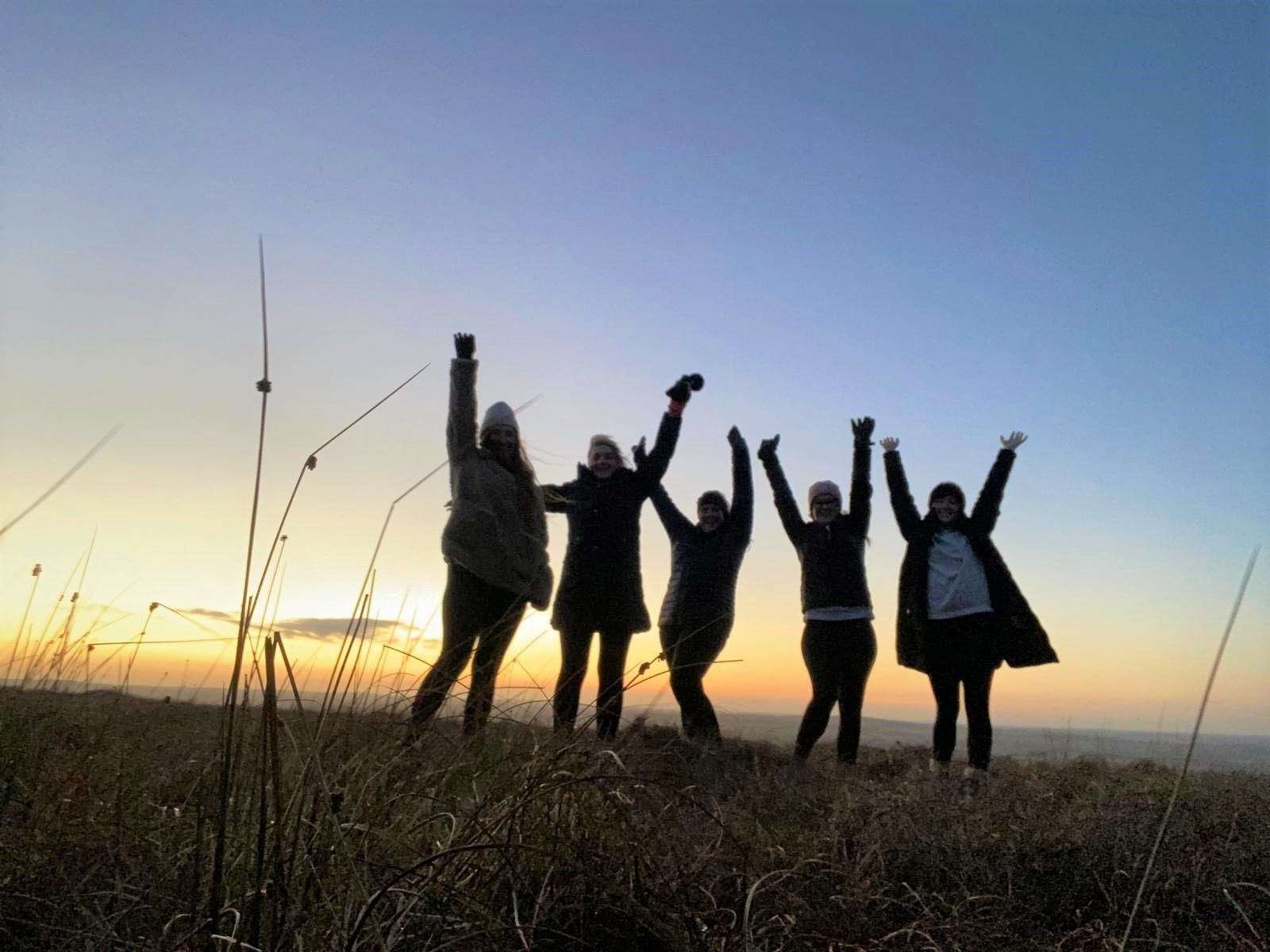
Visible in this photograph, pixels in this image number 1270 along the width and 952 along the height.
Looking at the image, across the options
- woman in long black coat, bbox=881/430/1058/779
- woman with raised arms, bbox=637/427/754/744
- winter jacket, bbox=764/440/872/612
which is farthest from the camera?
woman with raised arms, bbox=637/427/754/744

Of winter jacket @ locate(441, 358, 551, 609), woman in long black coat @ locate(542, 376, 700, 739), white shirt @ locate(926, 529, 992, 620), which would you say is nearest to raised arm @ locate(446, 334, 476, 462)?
winter jacket @ locate(441, 358, 551, 609)

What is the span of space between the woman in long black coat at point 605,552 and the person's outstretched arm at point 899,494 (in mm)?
1322

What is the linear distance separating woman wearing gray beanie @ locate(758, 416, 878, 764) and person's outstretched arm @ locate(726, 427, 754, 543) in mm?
366

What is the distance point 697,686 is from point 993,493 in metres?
2.10

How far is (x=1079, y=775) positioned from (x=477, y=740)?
174 inches

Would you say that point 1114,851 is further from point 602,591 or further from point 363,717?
Answer: point 602,591

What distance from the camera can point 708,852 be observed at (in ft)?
7.09

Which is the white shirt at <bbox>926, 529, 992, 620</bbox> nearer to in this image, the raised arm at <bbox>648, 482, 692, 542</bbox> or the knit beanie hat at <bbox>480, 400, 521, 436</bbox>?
the raised arm at <bbox>648, 482, 692, 542</bbox>

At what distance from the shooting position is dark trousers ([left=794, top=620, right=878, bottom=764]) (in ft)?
18.2

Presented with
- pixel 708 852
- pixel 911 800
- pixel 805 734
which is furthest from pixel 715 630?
pixel 708 852

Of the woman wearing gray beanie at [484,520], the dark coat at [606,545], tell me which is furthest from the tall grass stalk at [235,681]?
the dark coat at [606,545]

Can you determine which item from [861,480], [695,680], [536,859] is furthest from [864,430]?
[536,859]

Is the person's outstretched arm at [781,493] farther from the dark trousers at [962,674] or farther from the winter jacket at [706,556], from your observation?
the dark trousers at [962,674]

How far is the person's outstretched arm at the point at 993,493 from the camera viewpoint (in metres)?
5.66
